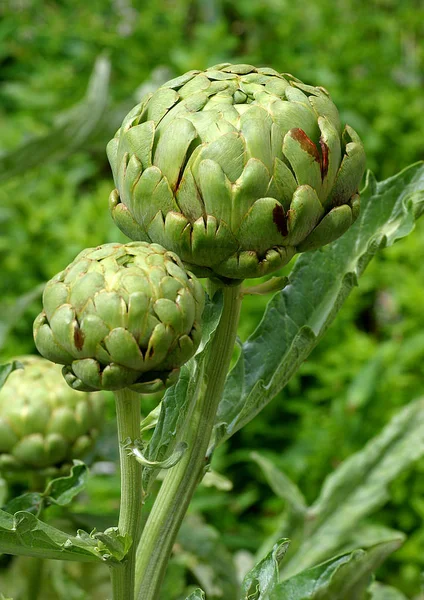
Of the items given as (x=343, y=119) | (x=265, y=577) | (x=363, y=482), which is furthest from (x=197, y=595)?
(x=343, y=119)

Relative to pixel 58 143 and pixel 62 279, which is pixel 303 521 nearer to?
pixel 62 279

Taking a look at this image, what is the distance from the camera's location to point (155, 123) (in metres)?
0.62

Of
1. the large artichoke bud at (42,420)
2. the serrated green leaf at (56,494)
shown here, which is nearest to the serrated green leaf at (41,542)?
the serrated green leaf at (56,494)

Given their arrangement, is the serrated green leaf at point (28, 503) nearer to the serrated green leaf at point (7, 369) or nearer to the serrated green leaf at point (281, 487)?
the serrated green leaf at point (7, 369)

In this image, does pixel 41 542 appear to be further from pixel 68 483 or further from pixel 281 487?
pixel 281 487

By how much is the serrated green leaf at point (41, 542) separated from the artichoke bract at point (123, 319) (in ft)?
0.32

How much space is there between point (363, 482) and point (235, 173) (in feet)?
2.18

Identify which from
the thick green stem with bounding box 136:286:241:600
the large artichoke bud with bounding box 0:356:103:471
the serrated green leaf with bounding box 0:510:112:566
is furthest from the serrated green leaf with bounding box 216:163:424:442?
the large artichoke bud with bounding box 0:356:103:471

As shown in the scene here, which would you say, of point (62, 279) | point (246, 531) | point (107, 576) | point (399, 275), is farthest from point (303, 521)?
point (399, 275)

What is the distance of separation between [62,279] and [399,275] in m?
1.30

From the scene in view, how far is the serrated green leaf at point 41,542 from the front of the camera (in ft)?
1.94

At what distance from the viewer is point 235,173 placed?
1.94 feet

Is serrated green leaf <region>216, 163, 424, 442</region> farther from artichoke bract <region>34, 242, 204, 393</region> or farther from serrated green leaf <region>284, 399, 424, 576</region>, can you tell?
serrated green leaf <region>284, 399, 424, 576</region>

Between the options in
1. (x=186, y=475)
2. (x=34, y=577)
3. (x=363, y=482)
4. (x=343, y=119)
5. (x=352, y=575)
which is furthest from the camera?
(x=343, y=119)
